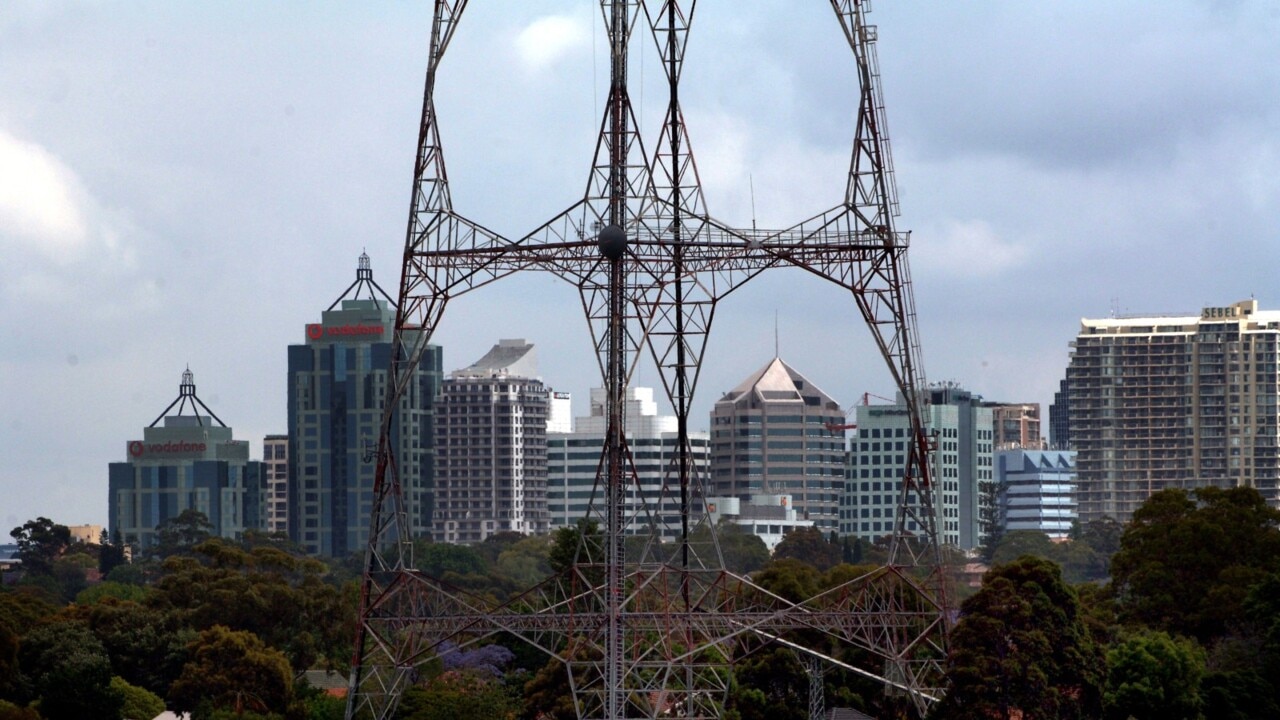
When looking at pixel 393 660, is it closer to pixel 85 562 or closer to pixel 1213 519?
pixel 1213 519

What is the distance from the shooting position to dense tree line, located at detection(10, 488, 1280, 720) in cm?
5009

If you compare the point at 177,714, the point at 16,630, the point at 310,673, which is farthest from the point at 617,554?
the point at 310,673

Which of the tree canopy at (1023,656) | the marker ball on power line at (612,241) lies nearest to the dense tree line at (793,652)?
the tree canopy at (1023,656)

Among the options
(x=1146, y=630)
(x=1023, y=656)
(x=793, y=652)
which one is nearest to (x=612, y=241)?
(x=1023, y=656)

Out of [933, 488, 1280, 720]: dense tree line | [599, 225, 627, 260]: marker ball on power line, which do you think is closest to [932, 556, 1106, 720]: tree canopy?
[933, 488, 1280, 720]: dense tree line

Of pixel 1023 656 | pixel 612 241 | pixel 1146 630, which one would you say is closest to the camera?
pixel 612 241

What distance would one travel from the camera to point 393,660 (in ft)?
156

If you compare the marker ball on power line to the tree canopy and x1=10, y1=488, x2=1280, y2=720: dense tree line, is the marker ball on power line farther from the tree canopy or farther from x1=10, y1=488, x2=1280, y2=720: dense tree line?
the tree canopy

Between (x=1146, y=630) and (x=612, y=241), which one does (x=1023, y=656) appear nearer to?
(x=1146, y=630)

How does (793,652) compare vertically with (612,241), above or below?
below

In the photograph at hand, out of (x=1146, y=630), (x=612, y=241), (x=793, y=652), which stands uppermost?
(x=612, y=241)

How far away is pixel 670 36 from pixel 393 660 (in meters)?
14.7

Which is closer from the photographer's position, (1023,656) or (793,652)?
(1023,656)

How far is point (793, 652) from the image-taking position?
5853cm
